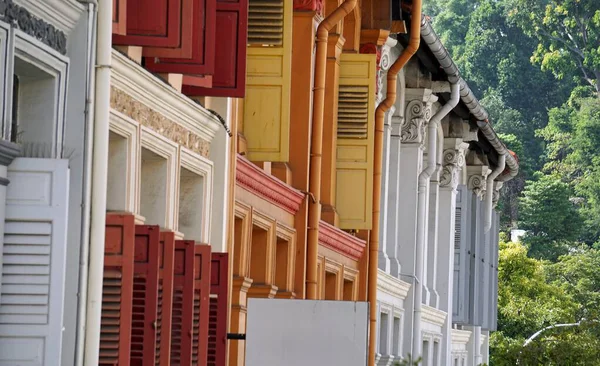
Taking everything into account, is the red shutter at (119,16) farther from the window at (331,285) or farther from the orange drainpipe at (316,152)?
the window at (331,285)

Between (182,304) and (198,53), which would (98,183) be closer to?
(198,53)

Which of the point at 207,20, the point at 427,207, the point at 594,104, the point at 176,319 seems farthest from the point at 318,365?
the point at 594,104

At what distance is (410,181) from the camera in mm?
38156

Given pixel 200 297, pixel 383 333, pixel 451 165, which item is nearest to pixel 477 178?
pixel 451 165

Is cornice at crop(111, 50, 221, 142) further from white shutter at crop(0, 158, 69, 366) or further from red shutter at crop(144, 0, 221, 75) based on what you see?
white shutter at crop(0, 158, 69, 366)

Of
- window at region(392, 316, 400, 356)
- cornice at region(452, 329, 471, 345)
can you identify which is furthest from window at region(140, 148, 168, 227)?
cornice at region(452, 329, 471, 345)

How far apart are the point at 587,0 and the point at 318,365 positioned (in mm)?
124279

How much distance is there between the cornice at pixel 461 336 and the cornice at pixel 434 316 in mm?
3650

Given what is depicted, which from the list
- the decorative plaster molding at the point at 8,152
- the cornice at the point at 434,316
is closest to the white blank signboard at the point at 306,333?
the decorative plaster molding at the point at 8,152

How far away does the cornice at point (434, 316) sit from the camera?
130 ft

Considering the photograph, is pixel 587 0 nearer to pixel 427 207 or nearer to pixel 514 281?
pixel 514 281

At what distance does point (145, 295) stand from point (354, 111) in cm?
1295

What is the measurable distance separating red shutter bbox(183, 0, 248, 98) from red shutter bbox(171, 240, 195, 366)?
1.58m

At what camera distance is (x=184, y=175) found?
19.4m
